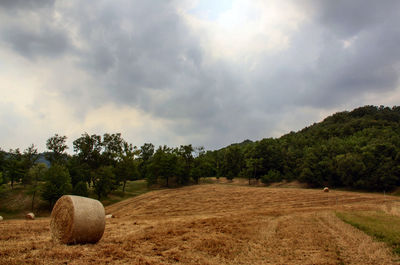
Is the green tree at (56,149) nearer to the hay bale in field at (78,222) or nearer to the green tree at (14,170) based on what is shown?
the green tree at (14,170)

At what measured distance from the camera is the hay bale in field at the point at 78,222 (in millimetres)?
11117

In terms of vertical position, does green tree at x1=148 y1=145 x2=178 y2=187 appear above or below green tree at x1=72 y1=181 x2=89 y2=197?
above

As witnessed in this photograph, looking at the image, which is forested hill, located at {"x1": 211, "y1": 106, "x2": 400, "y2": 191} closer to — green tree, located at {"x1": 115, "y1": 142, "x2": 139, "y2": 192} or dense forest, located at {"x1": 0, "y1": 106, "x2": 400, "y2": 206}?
dense forest, located at {"x1": 0, "y1": 106, "x2": 400, "y2": 206}

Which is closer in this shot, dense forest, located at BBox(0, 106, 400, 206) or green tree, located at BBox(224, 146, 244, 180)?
dense forest, located at BBox(0, 106, 400, 206)

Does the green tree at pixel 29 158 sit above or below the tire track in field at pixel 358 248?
above

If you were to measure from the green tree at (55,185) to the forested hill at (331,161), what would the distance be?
5481cm

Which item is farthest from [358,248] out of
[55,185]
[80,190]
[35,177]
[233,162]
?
[233,162]

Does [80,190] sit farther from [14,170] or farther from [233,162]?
[233,162]

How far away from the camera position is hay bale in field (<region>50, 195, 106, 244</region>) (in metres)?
11.1

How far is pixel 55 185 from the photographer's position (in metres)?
46.2

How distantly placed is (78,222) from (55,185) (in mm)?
41265

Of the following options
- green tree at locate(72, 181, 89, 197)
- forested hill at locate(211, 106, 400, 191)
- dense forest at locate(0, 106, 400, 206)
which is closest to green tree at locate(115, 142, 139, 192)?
dense forest at locate(0, 106, 400, 206)

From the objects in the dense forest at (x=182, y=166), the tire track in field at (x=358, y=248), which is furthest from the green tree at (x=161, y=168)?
the tire track in field at (x=358, y=248)

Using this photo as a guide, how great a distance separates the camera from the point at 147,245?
34.1ft
